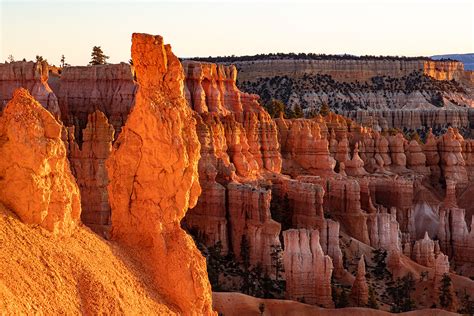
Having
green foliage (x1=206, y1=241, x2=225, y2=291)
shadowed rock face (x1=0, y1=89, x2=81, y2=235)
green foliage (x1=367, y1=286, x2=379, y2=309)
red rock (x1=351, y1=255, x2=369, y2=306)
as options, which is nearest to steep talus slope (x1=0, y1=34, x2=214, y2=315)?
shadowed rock face (x1=0, y1=89, x2=81, y2=235)

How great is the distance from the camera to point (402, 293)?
138 feet

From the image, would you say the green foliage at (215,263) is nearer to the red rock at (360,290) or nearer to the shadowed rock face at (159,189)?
the red rock at (360,290)

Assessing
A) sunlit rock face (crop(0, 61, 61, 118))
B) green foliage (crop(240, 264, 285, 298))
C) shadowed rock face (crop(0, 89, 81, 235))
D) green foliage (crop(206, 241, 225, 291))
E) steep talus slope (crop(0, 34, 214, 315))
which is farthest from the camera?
sunlit rock face (crop(0, 61, 61, 118))

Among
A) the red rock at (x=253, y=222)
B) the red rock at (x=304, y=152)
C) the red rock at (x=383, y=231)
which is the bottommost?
the red rock at (x=383, y=231)

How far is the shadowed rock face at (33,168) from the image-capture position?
1642 centimetres

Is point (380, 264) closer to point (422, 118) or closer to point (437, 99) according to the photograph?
point (422, 118)

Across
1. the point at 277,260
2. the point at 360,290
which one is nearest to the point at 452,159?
the point at 277,260

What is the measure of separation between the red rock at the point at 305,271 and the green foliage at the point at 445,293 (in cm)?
557

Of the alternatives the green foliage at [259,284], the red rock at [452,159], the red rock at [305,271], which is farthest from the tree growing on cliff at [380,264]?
the red rock at [452,159]

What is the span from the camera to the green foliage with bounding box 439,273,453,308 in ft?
137

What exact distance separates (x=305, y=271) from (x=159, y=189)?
20.0 m

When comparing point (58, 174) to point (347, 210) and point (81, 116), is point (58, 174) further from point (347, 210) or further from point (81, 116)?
point (347, 210)

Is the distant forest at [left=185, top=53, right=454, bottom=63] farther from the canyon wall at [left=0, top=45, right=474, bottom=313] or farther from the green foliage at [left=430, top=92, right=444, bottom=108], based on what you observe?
the canyon wall at [left=0, top=45, right=474, bottom=313]

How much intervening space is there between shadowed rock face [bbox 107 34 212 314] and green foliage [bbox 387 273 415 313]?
69.5 ft
